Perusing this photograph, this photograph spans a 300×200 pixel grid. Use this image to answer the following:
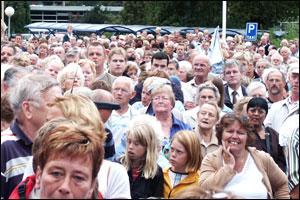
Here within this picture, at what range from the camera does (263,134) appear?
7.82 metres

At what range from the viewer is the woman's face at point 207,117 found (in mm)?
7793

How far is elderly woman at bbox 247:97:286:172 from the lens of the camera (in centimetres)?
745

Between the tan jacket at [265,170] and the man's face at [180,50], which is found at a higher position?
the man's face at [180,50]

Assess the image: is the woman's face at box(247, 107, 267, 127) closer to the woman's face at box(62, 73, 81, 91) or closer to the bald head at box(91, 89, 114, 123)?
the woman's face at box(62, 73, 81, 91)

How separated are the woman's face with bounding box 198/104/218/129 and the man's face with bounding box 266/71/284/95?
181 cm

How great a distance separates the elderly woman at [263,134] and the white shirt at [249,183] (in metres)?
1.34

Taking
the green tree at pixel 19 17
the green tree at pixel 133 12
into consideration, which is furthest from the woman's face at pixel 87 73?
the green tree at pixel 133 12

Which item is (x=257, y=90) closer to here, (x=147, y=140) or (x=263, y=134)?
(x=263, y=134)

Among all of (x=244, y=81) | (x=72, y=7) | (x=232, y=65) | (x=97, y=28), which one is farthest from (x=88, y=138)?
(x=72, y=7)

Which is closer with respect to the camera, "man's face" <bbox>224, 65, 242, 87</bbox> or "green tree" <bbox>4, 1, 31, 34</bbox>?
"man's face" <bbox>224, 65, 242, 87</bbox>

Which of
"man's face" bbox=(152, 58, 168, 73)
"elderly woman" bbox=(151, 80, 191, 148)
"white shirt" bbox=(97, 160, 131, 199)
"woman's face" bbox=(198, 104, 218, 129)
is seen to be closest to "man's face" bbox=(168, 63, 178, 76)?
"man's face" bbox=(152, 58, 168, 73)

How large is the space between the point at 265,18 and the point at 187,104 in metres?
51.4

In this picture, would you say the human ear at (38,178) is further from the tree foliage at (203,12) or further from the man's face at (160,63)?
the tree foliage at (203,12)

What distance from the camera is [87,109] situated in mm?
4785
